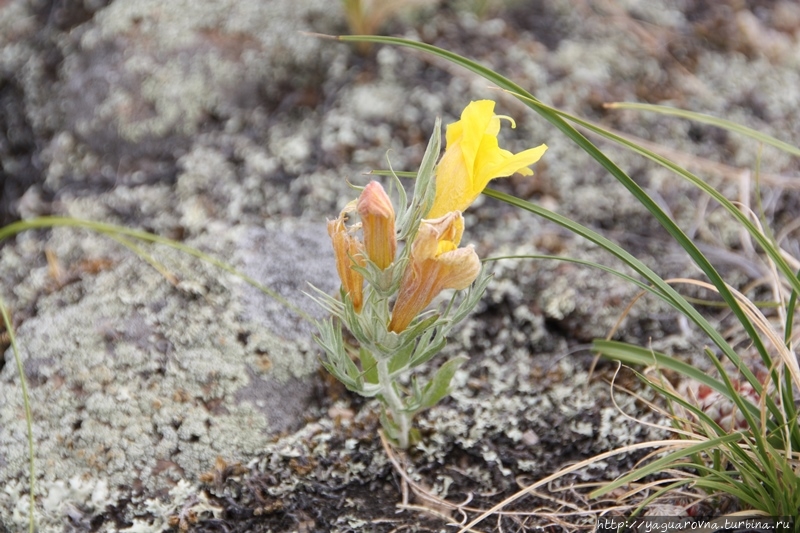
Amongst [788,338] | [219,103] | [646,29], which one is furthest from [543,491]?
[646,29]

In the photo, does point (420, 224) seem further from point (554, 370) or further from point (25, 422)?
point (25, 422)

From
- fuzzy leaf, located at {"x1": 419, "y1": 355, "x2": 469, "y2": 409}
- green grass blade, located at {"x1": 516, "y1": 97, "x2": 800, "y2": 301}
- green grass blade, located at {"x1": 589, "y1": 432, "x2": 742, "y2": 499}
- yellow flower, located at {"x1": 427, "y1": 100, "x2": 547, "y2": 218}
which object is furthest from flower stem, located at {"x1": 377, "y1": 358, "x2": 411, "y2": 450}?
green grass blade, located at {"x1": 516, "y1": 97, "x2": 800, "y2": 301}

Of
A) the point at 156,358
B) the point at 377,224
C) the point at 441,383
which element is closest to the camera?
the point at 377,224

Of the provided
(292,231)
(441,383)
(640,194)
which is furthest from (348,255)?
(292,231)

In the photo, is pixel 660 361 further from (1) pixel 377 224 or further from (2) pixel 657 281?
(1) pixel 377 224

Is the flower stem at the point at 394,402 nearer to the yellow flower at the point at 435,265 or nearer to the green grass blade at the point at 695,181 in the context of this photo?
the yellow flower at the point at 435,265

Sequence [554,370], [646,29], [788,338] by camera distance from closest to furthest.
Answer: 1. [788,338]
2. [554,370]
3. [646,29]

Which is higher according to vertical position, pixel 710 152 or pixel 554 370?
pixel 710 152
